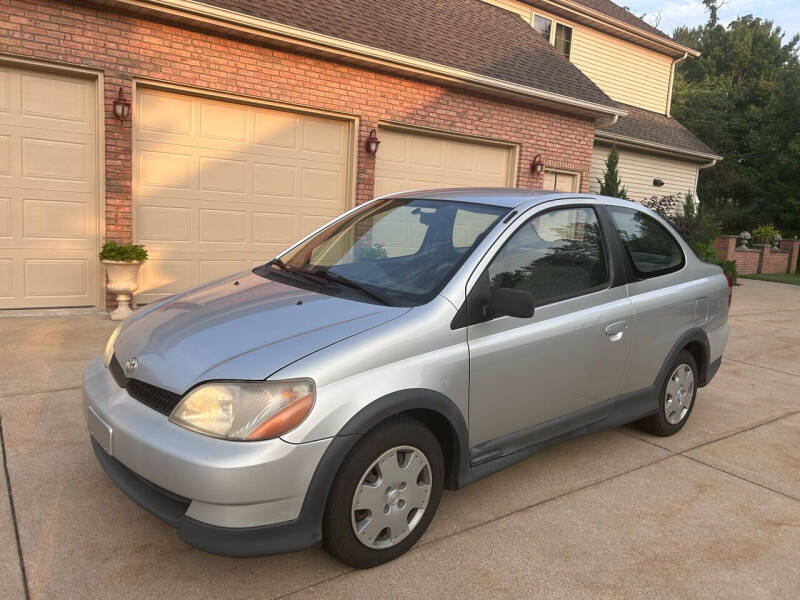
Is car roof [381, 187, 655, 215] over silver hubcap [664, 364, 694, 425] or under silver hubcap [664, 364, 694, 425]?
over

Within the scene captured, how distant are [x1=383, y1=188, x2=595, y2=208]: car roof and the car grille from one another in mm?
1950

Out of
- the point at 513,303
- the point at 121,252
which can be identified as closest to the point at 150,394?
the point at 513,303

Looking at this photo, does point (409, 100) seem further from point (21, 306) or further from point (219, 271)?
point (21, 306)

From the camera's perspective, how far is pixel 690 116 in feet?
102

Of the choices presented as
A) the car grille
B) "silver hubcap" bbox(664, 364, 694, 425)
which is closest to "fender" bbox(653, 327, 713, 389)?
"silver hubcap" bbox(664, 364, 694, 425)

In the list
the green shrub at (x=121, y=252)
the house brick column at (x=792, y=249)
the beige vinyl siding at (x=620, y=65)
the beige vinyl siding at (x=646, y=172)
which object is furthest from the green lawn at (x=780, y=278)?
the green shrub at (x=121, y=252)

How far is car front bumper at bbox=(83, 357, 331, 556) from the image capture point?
237 cm

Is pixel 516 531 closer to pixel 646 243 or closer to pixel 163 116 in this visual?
pixel 646 243

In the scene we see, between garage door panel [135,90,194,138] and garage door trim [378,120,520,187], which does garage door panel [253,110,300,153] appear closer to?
garage door panel [135,90,194,138]

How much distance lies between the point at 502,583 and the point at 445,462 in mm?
585

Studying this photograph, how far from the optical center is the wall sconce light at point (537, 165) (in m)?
11.4

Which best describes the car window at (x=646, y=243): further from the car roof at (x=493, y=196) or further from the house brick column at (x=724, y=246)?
the house brick column at (x=724, y=246)

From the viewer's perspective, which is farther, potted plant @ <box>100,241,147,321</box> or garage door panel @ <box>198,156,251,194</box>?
garage door panel @ <box>198,156,251,194</box>

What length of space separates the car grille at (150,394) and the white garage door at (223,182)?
553cm
